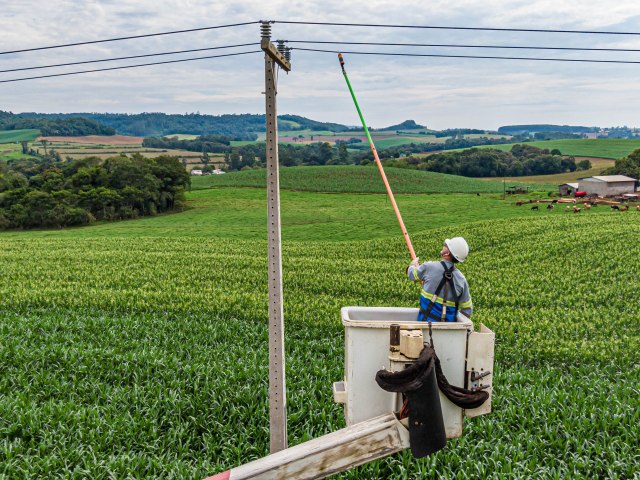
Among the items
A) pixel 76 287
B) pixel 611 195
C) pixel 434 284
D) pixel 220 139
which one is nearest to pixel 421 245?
pixel 76 287

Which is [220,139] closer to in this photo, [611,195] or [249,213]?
[249,213]

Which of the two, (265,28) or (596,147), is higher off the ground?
(265,28)

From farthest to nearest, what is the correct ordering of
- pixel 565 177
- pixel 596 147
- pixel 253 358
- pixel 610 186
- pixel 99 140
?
pixel 99 140 < pixel 596 147 < pixel 565 177 < pixel 610 186 < pixel 253 358

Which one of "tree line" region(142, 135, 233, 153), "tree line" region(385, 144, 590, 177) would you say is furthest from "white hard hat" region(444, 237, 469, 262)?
"tree line" region(142, 135, 233, 153)

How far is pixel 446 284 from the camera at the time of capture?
20.0 feet

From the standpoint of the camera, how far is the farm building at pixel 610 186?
2069 inches

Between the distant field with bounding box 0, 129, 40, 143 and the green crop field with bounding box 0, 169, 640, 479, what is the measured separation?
172826 mm

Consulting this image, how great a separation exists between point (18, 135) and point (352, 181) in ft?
502

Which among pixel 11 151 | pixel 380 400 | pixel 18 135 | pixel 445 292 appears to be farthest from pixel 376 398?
pixel 18 135

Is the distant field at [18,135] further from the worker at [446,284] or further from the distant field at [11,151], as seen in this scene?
the worker at [446,284]

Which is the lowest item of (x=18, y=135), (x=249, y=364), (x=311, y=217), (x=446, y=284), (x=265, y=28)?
(x=311, y=217)

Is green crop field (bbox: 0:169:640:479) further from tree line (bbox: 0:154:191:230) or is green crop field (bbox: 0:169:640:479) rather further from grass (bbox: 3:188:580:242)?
tree line (bbox: 0:154:191:230)

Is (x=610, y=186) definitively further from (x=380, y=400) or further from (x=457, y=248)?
(x=380, y=400)

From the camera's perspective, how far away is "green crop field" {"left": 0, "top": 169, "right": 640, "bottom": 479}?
7195 millimetres
